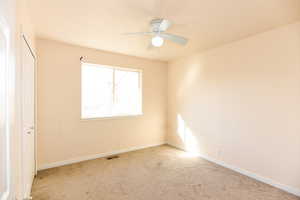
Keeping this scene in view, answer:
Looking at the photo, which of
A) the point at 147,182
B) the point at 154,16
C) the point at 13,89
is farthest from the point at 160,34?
the point at 147,182

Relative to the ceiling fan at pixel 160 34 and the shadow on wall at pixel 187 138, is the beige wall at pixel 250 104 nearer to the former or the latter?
the shadow on wall at pixel 187 138

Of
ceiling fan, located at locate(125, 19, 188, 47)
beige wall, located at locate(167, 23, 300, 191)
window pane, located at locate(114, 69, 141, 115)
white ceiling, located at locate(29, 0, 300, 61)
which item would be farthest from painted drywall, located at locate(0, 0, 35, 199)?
beige wall, located at locate(167, 23, 300, 191)

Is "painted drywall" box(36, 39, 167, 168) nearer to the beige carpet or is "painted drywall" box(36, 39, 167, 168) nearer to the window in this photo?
the window

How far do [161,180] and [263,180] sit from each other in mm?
1679

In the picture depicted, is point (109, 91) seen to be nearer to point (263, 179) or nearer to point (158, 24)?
point (158, 24)

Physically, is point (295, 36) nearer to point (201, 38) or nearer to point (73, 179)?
point (201, 38)

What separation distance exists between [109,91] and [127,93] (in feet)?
1.67

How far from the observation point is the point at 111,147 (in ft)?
11.9

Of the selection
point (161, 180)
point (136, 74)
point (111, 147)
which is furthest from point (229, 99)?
point (111, 147)

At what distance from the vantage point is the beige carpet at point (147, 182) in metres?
2.12

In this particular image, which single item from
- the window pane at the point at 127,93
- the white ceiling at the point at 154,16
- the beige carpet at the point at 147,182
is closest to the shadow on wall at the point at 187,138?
the beige carpet at the point at 147,182

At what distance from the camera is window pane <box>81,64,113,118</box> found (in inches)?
133

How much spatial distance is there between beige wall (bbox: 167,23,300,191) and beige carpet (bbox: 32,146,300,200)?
0.38 metres

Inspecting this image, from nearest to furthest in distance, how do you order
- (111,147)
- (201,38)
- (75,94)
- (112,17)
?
(112,17)
(201,38)
(75,94)
(111,147)
